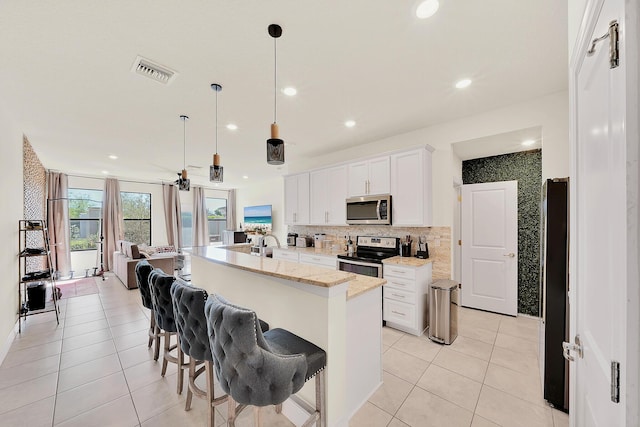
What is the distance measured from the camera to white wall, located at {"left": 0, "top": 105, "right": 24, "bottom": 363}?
271cm

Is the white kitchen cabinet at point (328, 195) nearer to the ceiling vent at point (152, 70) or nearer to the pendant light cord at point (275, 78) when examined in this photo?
the pendant light cord at point (275, 78)

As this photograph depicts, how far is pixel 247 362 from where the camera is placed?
1194mm

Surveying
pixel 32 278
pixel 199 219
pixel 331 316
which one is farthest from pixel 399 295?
pixel 199 219

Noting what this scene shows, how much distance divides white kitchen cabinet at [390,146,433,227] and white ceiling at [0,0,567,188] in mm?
494

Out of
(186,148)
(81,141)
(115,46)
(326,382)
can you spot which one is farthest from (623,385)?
(81,141)

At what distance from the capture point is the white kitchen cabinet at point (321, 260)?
395 cm

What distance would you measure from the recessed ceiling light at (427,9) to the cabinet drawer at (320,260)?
3.08 meters

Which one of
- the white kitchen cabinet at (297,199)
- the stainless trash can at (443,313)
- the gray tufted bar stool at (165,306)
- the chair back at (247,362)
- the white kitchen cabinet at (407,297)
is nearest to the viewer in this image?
the chair back at (247,362)

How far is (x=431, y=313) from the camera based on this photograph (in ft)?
9.69

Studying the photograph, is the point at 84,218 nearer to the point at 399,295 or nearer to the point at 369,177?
the point at 369,177

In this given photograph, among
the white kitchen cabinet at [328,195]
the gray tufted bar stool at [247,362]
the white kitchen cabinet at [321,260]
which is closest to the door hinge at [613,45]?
the gray tufted bar stool at [247,362]

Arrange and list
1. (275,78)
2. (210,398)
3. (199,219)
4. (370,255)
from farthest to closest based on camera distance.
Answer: (199,219), (370,255), (275,78), (210,398)

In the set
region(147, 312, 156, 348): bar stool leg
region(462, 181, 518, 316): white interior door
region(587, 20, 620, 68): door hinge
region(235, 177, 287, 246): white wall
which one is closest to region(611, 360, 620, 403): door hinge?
region(587, 20, 620, 68): door hinge

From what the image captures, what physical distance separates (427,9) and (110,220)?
28.8ft
